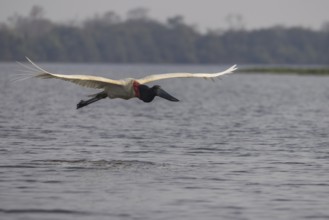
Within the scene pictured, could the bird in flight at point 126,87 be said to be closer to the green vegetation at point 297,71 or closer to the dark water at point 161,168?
the dark water at point 161,168

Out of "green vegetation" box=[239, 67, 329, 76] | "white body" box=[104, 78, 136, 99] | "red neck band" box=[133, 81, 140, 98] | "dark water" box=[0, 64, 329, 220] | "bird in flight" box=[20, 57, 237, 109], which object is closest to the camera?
"dark water" box=[0, 64, 329, 220]

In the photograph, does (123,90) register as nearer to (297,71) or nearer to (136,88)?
(136,88)

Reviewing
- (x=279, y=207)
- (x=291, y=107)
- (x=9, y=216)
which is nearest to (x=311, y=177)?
(x=279, y=207)

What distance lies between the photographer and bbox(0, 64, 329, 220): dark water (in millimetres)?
17766

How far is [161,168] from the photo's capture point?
901 inches

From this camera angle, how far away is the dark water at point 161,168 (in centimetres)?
1777

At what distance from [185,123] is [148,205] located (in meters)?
20.4

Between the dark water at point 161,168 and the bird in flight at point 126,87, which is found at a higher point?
the bird in flight at point 126,87

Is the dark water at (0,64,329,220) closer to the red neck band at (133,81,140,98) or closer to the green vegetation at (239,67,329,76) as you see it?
the red neck band at (133,81,140,98)

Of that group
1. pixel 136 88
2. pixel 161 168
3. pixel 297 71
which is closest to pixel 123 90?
pixel 136 88

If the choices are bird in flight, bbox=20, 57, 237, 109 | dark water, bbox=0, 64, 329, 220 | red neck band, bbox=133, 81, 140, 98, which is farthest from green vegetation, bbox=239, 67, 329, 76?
red neck band, bbox=133, 81, 140, 98

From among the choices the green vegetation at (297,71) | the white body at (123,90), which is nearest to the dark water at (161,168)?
the white body at (123,90)

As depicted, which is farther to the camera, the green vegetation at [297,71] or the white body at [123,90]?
the green vegetation at [297,71]

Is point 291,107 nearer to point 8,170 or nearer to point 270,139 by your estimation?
point 270,139
